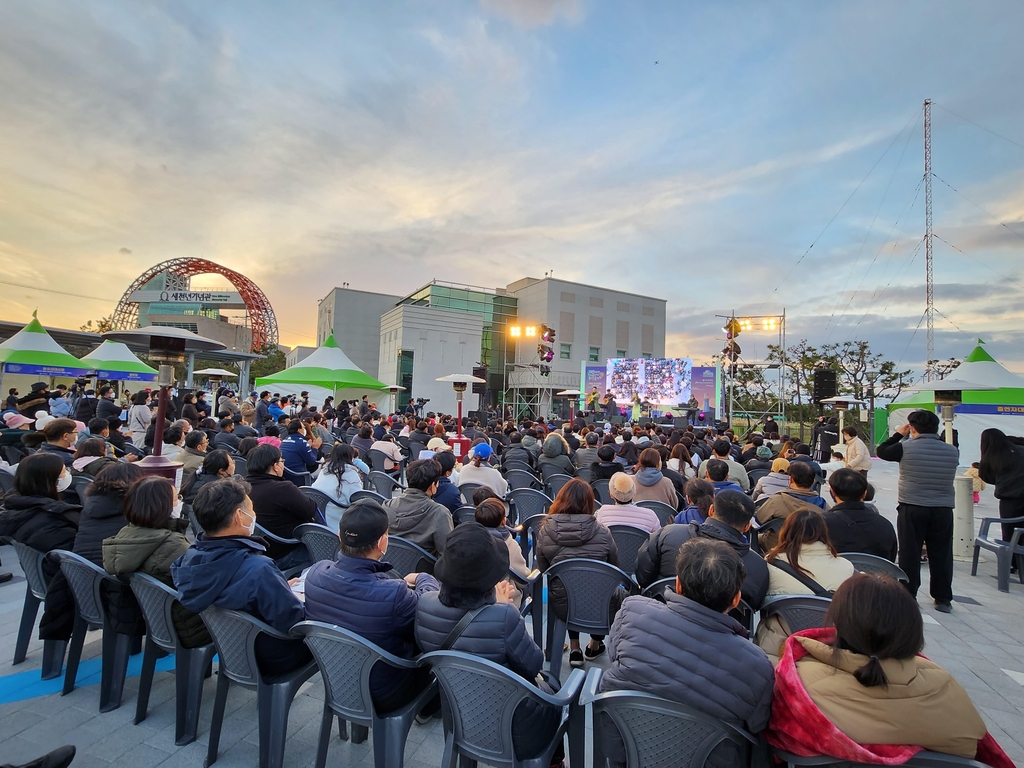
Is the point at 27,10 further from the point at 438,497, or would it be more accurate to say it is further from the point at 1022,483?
the point at 1022,483

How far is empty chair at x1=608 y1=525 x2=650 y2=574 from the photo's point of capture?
3674mm

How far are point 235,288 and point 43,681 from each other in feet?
172

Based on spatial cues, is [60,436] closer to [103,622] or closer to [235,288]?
[103,622]

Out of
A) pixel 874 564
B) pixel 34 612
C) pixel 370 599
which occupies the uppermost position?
pixel 370 599

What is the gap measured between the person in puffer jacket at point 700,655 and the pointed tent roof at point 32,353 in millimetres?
16140

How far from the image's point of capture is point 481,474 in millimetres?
5516

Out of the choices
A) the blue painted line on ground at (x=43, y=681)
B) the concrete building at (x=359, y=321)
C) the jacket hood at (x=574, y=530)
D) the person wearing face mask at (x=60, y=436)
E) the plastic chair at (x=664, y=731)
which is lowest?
the blue painted line on ground at (x=43, y=681)

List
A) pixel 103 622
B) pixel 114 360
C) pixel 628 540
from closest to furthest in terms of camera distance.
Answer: pixel 103 622, pixel 628 540, pixel 114 360

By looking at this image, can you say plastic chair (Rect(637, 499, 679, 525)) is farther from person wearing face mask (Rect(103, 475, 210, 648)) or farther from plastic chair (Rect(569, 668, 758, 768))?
person wearing face mask (Rect(103, 475, 210, 648))

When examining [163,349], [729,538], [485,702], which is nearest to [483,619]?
[485,702]

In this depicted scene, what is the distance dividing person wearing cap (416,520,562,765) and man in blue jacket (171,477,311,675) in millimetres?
719

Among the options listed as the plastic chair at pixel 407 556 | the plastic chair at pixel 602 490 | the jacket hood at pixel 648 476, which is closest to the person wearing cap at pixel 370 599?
the plastic chair at pixel 407 556

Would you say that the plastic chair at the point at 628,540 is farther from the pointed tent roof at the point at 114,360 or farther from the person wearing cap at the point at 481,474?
the pointed tent roof at the point at 114,360

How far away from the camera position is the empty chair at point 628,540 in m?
3.67
